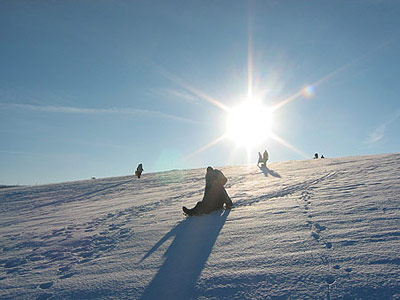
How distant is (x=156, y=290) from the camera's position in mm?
3201

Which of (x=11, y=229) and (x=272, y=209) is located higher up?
(x=272, y=209)

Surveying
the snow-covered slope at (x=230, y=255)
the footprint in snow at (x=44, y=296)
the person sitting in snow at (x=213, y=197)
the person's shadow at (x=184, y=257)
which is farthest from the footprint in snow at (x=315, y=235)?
the footprint in snow at (x=44, y=296)

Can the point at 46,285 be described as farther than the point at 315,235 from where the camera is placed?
No

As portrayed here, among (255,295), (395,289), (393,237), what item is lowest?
(255,295)

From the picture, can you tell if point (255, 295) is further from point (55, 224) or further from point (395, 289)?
point (55, 224)

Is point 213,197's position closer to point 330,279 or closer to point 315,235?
point 315,235

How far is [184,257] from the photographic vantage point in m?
4.14

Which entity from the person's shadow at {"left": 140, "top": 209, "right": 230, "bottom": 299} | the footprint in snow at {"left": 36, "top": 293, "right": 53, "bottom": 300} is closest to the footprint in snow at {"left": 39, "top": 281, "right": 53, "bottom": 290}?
the footprint in snow at {"left": 36, "top": 293, "right": 53, "bottom": 300}

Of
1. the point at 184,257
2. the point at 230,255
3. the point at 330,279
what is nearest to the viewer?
the point at 330,279

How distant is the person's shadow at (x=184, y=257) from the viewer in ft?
10.4

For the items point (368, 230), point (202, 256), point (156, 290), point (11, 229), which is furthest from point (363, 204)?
point (11, 229)

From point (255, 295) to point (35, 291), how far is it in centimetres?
304

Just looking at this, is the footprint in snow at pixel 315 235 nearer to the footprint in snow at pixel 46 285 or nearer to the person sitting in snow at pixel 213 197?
the person sitting in snow at pixel 213 197

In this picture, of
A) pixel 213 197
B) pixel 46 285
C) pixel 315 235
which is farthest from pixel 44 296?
pixel 213 197
